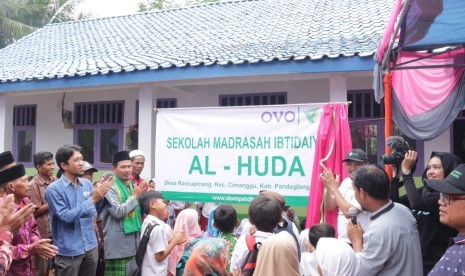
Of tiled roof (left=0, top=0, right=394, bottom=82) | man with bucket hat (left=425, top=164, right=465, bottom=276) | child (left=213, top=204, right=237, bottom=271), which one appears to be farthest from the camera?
tiled roof (left=0, top=0, right=394, bottom=82)

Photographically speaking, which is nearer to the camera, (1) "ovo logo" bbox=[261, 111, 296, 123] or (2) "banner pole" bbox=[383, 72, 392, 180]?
(2) "banner pole" bbox=[383, 72, 392, 180]

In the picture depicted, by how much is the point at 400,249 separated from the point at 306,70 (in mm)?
3945

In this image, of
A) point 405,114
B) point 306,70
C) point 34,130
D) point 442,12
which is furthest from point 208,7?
point 442,12

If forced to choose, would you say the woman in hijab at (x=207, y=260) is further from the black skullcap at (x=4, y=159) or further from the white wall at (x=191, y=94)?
the white wall at (x=191, y=94)

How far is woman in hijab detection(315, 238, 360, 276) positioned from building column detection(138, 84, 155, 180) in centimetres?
499

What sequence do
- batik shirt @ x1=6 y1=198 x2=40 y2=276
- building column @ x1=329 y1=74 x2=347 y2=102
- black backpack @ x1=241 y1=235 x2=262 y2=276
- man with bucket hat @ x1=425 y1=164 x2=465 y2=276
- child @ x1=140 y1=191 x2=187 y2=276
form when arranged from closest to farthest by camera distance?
man with bucket hat @ x1=425 y1=164 x2=465 y2=276, black backpack @ x1=241 y1=235 x2=262 y2=276, batik shirt @ x1=6 y1=198 x2=40 y2=276, child @ x1=140 y1=191 x2=187 y2=276, building column @ x1=329 y1=74 x2=347 y2=102

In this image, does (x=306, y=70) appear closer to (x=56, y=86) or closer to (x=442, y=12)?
(x=442, y=12)

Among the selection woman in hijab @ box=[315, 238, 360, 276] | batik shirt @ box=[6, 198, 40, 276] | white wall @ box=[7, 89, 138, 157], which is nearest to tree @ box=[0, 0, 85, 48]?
white wall @ box=[7, 89, 138, 157]

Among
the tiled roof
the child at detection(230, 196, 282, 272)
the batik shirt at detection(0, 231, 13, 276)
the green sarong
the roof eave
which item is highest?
the tiled roof

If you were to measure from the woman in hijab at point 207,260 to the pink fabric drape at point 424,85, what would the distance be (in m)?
3.27

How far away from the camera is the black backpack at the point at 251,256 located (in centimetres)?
321

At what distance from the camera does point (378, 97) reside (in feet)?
14.7

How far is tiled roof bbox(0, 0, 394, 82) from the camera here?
736 cm

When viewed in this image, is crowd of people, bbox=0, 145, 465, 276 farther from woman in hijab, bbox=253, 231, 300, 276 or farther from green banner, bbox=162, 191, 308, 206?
green banner, bbox=162, 191, 308, 206
